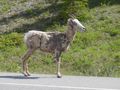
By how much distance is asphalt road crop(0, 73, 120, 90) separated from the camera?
37.2 ft

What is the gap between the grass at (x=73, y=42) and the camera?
1994 cm

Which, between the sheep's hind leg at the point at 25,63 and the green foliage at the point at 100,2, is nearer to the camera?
the sheep's hind leg at the point at 25,63

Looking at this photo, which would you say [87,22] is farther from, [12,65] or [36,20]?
[12,65]

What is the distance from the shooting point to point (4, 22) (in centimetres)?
2745

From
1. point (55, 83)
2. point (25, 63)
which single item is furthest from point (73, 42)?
point (55, 83)

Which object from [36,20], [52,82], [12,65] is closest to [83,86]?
[52,82]

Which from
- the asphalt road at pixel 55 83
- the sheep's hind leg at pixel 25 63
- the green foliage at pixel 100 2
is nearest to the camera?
the asphalt road at pixel 55 83

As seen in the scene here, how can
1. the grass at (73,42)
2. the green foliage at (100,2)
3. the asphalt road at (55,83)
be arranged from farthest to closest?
1. the green foliage at (100,2)
2. the grass at (73,42)
3. the asphalt road at (55,83)

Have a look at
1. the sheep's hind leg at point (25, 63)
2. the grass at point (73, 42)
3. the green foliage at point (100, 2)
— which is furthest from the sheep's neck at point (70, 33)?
the green foliage at point (100, 2)

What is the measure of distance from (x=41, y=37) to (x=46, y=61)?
6942 millimetres

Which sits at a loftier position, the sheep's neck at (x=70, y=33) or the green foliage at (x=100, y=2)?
the sheep's neck at (x=70, y=33)

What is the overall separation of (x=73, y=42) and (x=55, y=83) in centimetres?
1125

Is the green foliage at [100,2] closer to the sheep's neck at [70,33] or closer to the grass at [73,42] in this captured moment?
the grass at [73,42]

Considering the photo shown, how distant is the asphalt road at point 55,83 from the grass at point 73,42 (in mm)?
3358
